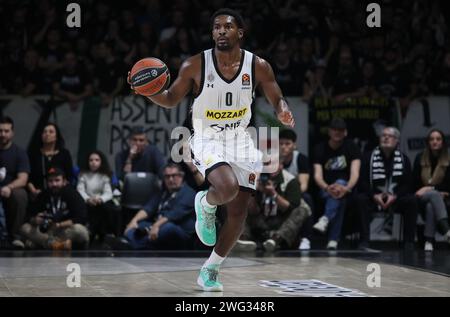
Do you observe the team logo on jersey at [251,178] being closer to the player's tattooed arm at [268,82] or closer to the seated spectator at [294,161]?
the player's tattooed arm at [268,82]

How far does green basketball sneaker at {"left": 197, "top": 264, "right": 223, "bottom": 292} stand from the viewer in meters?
6.07

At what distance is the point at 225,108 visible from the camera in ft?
21.0

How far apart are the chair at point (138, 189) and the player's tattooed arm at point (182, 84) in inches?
179

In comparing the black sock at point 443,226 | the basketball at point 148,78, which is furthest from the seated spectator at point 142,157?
the basketball at point 148,78

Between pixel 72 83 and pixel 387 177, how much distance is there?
15.3ft

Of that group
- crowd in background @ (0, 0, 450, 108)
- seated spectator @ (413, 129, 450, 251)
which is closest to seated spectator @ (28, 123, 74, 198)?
crowd in background @ (0, 0, 450, 108)

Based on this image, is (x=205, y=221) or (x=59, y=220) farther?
(x=59, y=220)

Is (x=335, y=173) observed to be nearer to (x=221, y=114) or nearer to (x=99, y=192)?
(x=99, y=192)

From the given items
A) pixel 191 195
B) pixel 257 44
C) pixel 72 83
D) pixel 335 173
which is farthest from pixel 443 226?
pixel 72 83

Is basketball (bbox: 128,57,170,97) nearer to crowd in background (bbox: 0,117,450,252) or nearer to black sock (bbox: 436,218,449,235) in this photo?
crowd in background (bbox: 0,117,450,252)

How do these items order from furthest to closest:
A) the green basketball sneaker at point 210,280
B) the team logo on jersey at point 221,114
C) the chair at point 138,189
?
the chair at point 138,189
the team logo on jersey at point 221,114
the green basketball sneaker at point 210,280

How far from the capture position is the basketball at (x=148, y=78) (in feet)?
20.1
